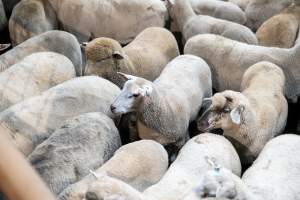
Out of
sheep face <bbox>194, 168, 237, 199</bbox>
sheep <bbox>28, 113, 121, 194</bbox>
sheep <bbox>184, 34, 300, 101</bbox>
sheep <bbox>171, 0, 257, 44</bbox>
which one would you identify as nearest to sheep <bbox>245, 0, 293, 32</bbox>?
sheep <bbox>171, 0, 257, 44</bbox>

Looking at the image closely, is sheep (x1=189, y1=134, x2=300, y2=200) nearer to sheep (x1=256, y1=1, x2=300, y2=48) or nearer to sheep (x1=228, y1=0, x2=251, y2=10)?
sheep (x1=256, y1=1, x2=300, y2=48)

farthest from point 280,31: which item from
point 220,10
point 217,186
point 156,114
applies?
point 217,186

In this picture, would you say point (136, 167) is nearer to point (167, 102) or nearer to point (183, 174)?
point (183, 174)

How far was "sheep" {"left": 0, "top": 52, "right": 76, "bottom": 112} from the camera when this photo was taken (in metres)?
3.39

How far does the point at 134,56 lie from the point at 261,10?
5.85 feet

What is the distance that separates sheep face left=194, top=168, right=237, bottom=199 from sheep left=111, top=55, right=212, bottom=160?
97 centimetres

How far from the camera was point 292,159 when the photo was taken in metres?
2.71

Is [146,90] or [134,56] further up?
[146,90]

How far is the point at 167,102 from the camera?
3.14 m

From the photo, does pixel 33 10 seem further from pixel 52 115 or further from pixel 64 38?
pixel 52 115

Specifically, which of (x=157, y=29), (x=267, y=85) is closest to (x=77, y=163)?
(x=267, y=85)

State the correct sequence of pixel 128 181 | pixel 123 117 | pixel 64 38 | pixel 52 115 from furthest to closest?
pixel 64 38
pixel 123 117
pixel 52 115
pixel 128 181

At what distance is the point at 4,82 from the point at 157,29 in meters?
1.62

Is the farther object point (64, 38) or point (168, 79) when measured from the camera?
point (64, 38)
